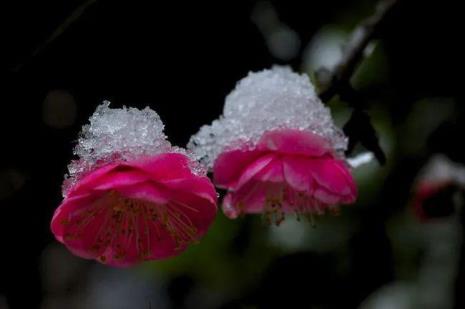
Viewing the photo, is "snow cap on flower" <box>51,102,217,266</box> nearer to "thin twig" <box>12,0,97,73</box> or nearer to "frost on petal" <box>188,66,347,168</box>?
"frost on petal" <box>188,66,347,168</box>

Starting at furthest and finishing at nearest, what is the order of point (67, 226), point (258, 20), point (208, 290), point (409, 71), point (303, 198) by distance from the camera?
point (208, 290) → point (409, 71) → point (258, 20) → point (303, 198) → point (67, 226)

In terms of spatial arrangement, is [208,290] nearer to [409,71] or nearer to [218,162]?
[409,71]

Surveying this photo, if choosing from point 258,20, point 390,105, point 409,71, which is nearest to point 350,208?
point 390,105

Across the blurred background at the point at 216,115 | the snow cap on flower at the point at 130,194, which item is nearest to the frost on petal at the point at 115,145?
the snow cap on flower at the point at 130,194

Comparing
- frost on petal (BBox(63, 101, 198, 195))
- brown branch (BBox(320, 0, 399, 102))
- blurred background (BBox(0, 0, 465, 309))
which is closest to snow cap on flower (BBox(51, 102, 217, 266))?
frost on petal (BBox(63, 101, 198, 195))

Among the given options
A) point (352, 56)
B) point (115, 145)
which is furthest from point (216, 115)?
point (115, 145)

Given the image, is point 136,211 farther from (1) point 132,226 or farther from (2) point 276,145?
(2) point 276,145
